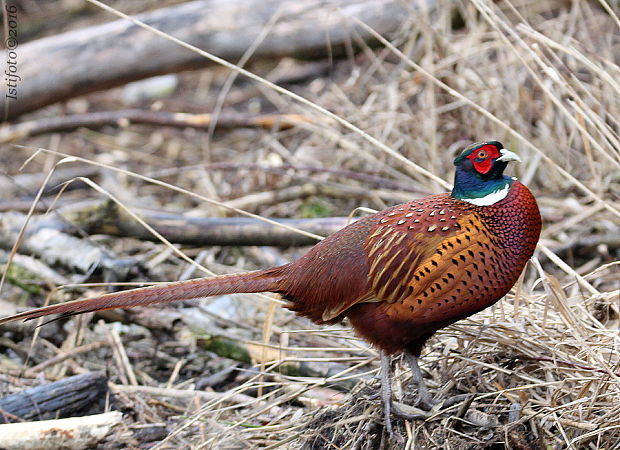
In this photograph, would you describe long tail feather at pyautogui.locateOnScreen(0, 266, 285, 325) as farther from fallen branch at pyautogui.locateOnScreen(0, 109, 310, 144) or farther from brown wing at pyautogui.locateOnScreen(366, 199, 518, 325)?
fallen branch at pyautogui.locateOnScreen(0, 109, 310, 144)

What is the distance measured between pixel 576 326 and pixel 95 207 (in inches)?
104

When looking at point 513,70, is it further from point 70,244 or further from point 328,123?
point 70,244

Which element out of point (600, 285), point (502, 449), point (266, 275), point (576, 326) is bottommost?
point (600, 285)

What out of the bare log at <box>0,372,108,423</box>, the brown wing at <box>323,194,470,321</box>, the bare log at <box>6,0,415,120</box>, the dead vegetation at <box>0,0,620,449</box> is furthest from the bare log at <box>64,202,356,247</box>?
the bare log at <box>6,0,415,120</box>

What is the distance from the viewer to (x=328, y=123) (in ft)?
18.7

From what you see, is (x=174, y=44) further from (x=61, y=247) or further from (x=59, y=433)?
(x=59, y=433)

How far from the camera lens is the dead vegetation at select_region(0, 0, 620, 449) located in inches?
110

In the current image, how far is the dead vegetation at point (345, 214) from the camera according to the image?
280cm

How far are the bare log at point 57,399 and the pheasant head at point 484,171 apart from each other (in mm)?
1712

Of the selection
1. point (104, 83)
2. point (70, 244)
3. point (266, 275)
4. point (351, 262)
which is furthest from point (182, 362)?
point (104, 83)

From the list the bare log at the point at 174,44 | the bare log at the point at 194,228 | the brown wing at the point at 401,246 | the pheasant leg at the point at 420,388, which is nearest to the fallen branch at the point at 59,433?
the brown wing at the point at 401,246

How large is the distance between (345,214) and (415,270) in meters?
2.55

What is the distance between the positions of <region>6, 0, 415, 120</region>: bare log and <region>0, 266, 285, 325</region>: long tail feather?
3.41 meters

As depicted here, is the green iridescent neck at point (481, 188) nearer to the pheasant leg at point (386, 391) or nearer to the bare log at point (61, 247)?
the pheasant leg at point (386, 391)
